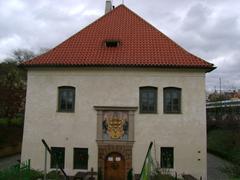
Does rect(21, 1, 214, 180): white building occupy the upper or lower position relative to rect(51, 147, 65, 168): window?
upper

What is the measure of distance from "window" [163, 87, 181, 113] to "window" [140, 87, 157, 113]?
→ 2.07 feet

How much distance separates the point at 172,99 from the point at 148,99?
138 centimetres

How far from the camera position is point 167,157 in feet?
66.6

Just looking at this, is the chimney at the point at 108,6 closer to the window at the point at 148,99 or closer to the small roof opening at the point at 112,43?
the small roof opening at the point at 112,43

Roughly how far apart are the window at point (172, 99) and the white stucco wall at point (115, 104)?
29 cm

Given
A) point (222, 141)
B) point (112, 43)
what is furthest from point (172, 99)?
point (222, 141)

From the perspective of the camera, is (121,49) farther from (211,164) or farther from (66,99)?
(211,164)

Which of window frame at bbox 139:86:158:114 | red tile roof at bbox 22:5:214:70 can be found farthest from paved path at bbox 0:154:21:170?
window frame at bbox 139:86:158:114

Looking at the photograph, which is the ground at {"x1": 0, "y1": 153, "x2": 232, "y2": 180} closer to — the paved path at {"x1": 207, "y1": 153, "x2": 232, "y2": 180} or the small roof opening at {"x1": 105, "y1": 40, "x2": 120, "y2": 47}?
the paved path at {"x1": 207, "y1": 153, "x2": 232, "y2": 180}

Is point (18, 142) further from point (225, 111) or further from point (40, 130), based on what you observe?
point (225, 111)

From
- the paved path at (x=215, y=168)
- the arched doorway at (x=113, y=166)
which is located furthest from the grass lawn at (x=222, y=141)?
the arched doorway at (x=113, y=166)

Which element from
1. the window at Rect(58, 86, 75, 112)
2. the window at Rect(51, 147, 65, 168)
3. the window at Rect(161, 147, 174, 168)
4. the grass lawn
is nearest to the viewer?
the window at Rect(161, 147, 174, 168)

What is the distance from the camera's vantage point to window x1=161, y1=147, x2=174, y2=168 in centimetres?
2020

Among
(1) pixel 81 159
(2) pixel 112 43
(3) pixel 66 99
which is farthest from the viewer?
(2) pixel 112 43
